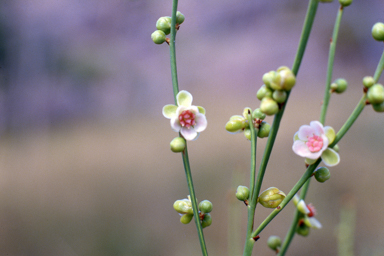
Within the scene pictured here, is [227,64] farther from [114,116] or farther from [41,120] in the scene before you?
[41,120]

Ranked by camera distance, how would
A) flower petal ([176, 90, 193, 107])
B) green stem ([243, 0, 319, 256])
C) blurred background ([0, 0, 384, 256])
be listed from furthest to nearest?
blurred background ([0, 0, 384, 256])
flower petal ([176, 90, 193, 107])
green stem ([243, 0, 319, 256])

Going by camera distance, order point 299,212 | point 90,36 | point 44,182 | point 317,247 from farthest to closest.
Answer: point 90,36
point 44,182
point 317,247
point 299,212

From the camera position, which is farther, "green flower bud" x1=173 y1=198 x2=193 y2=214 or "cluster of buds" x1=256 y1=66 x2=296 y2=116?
"green flower bud" x1=173 y1=198 x2=193 y2=214

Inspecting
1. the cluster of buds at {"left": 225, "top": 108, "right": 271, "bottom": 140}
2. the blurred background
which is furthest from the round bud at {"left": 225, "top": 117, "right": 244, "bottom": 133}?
the blurred background

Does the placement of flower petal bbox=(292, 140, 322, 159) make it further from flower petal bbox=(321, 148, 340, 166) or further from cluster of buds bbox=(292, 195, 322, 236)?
cluster of buds bbox=(292, 195, 322, 236)

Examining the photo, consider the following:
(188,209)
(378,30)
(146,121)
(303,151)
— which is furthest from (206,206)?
(146,121)

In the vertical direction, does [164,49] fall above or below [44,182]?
above

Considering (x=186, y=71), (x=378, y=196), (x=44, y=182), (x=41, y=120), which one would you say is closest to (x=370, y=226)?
(x=378, y=196)

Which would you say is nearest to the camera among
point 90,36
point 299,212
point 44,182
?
point 299,212
